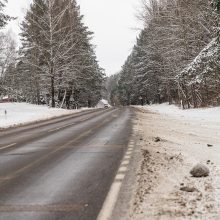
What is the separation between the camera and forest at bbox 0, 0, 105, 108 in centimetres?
4950

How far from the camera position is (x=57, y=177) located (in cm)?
938

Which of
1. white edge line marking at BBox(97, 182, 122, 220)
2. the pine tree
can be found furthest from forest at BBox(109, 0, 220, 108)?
white edge line marking at BBox(97, 182, 122, 220)

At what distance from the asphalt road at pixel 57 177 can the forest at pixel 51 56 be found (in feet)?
93.3

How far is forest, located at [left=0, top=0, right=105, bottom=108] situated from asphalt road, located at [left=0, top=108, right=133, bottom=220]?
2842 cm

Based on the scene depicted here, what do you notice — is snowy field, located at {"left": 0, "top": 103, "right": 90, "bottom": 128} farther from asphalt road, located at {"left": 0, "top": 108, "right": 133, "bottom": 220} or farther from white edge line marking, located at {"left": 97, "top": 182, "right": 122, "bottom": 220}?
white edge line marking, located at {"left": 97, "top": 182, "right": 122, "bottom": 220}

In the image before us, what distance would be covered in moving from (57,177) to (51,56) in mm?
40979

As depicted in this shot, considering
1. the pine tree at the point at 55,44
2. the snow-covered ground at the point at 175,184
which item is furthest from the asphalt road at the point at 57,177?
the pine tree at the point at 55,44

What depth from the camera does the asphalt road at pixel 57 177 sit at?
670 cm

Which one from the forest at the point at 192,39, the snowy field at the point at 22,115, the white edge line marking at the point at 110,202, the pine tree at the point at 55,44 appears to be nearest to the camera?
the white edge line marking at the point at 110,202

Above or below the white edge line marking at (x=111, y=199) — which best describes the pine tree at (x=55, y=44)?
above

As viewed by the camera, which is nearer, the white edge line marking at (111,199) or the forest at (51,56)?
the white edge line marking at (111,199)

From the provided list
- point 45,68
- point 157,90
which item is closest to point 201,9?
point 45,68

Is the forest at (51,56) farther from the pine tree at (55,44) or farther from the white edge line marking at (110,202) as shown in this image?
the white edge line marking at (110,202)

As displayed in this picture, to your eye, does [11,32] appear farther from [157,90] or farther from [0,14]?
[0,14]
